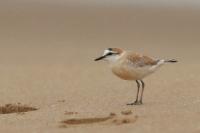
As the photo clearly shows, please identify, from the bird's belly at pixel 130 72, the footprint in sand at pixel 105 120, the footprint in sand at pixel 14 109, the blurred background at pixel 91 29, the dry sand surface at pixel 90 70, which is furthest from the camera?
the blurred background at pixel 91 29

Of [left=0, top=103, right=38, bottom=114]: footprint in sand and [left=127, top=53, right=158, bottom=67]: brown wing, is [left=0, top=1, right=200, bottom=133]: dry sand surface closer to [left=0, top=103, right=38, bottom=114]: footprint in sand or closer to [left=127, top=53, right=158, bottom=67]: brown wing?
[left=0, top=103, right=38, bottom=114]: footprint in sand

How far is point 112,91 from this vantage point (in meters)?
10.2

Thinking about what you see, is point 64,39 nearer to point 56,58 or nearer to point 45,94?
point 56,58

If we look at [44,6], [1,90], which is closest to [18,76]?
[1,90]

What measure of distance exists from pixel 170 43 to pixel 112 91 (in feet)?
16.3

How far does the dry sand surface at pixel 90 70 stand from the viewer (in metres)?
7.73

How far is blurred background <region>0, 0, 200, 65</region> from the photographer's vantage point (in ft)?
45.6

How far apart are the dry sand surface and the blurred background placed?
22mm

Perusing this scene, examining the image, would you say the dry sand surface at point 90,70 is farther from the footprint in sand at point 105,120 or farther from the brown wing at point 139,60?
the brown wing at point 139,60

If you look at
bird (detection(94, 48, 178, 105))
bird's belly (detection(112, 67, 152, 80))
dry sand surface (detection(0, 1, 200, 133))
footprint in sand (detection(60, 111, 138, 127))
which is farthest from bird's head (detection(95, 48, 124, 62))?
footprint in sand (detection(60, 111, 138, 127))

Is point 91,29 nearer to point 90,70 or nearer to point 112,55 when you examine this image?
point 90,70

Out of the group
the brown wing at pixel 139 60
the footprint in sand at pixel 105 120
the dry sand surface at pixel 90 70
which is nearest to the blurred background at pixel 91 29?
the dry sand surface at pixel 90 70

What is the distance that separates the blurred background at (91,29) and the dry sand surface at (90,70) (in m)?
0.02

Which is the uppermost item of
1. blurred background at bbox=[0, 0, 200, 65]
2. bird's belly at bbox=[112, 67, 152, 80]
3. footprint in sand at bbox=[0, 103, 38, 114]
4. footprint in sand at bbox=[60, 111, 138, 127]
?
blurred background at bbox=[0, 0, 200, 65]
